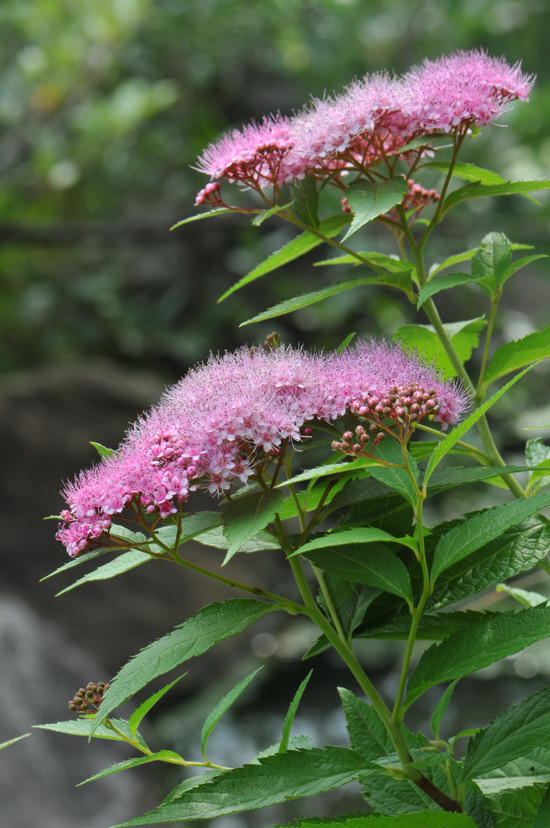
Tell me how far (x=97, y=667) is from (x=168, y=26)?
233 centimetres

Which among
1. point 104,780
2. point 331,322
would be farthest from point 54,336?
point 104,780

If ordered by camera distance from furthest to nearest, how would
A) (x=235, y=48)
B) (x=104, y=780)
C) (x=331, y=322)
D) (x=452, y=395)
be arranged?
(x=235, y=48) < (x=331, y=322) < (x=104, y=780) < (x=452, y=395)

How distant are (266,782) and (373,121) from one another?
1.40ft

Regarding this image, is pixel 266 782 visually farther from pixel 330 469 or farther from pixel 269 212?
pixel 269 212

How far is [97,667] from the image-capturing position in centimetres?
265

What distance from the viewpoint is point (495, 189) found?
61 cm

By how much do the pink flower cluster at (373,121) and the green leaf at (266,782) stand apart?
0.39 metres

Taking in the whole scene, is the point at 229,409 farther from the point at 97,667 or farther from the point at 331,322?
the point at 331,322

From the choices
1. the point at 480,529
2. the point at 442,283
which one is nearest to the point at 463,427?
the point at 480,529

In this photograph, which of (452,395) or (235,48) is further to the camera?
(235,48)

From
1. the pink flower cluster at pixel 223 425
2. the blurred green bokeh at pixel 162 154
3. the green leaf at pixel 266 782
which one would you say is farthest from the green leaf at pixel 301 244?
the blurred green bokeh at pixel 162 154

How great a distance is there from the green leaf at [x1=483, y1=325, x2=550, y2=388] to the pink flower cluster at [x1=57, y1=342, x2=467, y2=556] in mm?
96

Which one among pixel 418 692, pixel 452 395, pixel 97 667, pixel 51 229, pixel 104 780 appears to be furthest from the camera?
pixel 51 229

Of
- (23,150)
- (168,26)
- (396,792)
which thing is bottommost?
(396,792)
